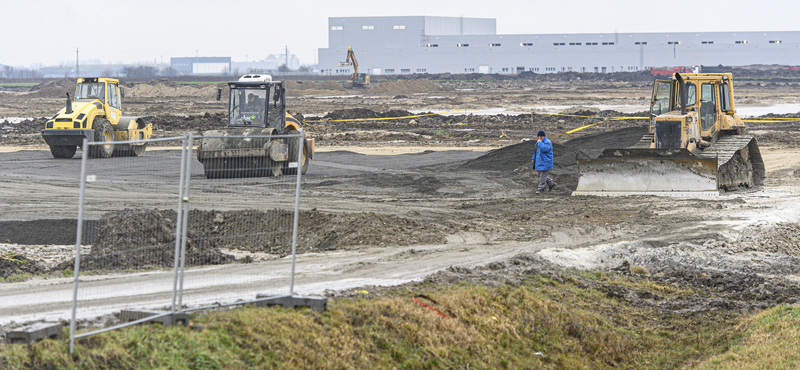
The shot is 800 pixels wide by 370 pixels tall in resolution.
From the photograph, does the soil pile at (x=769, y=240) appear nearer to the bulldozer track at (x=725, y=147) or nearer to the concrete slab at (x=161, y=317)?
the bulldozer track at (x=725, y=147)

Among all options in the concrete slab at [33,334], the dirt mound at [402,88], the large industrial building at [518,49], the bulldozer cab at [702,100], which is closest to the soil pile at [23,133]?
the bulldozer cab at [702,100]

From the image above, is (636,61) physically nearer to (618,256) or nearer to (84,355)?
(618,256)

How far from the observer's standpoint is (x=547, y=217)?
14.9 m

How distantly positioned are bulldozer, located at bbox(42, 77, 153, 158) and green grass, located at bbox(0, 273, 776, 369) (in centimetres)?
1794

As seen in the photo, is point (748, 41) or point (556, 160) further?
point (748, 41)

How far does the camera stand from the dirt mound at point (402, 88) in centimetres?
7894

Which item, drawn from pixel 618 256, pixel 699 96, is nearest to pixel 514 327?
pixel 618 256

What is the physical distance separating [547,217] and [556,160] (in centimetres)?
817

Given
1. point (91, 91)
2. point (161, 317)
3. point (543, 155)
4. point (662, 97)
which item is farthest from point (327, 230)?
point (91, 91)

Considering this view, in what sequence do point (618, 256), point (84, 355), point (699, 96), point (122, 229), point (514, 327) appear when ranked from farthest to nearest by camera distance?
1. point (699, 96)
2. point (618, 256)
3. point (122, 229)
4. point (514, 327)
5. point (84, 355)

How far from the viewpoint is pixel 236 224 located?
9.57 m

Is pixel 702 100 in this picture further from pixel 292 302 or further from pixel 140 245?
pixel 140 245

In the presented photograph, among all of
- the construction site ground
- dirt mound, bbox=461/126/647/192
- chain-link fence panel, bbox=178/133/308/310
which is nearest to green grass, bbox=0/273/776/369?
the construction site ground

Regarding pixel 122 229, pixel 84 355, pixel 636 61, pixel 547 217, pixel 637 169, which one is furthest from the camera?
pixel 636 61
